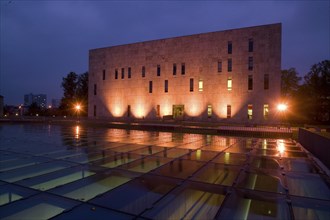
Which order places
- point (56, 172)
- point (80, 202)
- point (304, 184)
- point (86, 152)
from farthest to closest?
point (86, 152) → point (56, 172) → point (304, 184) → point (80, 202)

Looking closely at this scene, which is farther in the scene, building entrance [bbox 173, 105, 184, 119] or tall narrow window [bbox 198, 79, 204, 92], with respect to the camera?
building entrance [bbox 173, 105, 184, 119]

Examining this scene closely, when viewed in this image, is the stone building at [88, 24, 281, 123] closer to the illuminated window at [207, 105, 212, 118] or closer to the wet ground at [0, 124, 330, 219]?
the illuminated window at [207, 105, 212, 118]

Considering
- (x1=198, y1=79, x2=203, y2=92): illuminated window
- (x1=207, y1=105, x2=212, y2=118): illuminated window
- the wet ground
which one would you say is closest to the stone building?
(x1=198, y1=79, x2=203, y2=92): illuminated window

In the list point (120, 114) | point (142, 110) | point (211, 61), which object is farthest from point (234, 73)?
point (120, 114)

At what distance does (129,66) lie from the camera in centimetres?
4453

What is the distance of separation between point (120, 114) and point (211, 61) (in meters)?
20.3

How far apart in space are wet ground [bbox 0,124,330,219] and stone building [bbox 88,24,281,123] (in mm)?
26399

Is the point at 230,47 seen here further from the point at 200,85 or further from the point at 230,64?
the point at 200,85

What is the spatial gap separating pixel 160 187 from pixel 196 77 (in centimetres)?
3381

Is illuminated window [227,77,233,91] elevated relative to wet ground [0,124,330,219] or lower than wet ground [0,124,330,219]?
elevated

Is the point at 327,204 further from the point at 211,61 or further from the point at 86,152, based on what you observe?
the point at 211,61

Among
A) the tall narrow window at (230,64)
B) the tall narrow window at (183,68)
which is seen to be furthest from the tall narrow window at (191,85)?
the tall narrow window at (230,64)

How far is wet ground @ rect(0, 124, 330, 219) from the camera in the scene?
185 inches

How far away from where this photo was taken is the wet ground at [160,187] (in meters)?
4.69
